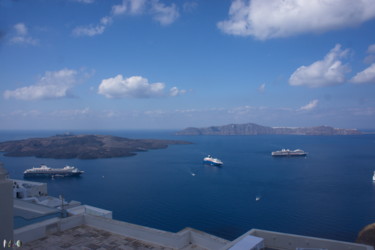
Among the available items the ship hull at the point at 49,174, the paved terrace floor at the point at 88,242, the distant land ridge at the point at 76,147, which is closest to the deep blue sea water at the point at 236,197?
the ship hull at the point at 49,174

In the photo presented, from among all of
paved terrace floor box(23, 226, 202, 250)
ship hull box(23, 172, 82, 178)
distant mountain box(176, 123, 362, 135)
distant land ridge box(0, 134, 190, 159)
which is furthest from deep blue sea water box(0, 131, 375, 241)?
distant mountain box(176, 123, 362, 135)

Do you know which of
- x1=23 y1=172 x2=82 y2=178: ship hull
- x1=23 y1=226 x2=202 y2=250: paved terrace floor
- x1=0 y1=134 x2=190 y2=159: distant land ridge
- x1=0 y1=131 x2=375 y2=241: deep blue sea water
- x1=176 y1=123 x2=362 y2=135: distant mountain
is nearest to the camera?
x1=23 y1=226 x2=202 y2=250: paved terrace floor

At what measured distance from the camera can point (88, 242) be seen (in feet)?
15.9

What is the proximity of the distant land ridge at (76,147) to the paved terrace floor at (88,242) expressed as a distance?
1588 inches

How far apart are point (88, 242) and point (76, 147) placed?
49.7 metres

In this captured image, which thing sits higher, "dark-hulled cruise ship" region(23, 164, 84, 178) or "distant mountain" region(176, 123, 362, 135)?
"distant mountain" region(176, 123, 362, 135)

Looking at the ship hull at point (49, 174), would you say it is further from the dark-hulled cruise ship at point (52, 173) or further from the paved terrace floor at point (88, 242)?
the paved terrace floor at point (88, 242)

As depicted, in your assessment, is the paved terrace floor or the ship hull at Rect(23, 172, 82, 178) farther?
the ship hull at Rect(23, 172, 82, 178)

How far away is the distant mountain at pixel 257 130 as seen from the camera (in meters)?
119

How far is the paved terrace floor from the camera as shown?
4652mm

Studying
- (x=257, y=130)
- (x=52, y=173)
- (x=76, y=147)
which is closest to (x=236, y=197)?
(x=52, y=173)

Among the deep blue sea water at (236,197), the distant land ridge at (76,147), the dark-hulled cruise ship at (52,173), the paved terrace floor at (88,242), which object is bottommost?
the deep blue sea water at (236,197)

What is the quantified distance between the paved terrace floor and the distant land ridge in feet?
132

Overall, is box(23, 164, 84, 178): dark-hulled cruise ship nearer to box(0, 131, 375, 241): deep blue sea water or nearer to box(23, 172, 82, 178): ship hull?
box(23, 172, 82, 178): ship hull
